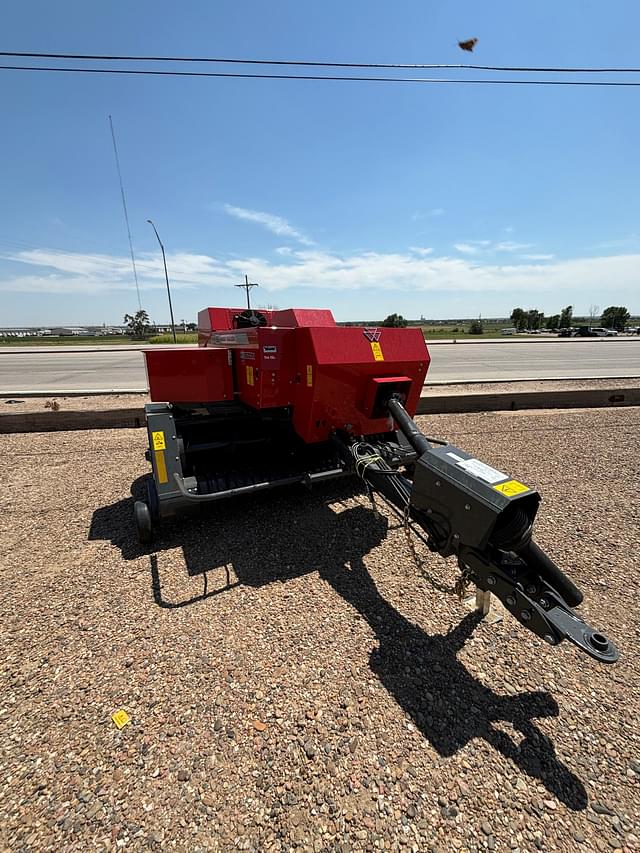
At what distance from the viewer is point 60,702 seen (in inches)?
81.0

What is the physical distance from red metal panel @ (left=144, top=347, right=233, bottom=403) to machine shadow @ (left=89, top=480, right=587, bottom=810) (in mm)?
1244

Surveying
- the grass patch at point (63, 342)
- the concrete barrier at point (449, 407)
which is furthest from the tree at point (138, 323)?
the concrete barrier at point (449, 407)

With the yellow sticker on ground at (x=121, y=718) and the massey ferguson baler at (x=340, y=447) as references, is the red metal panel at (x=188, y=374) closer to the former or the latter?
the massey ferguson baler at (x=340, y=447)

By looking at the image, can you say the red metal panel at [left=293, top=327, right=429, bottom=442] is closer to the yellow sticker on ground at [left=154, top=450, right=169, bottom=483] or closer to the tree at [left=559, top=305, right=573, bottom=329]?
the yellow sticker on ground at [left=154, top=450, right=169, bottom=483]

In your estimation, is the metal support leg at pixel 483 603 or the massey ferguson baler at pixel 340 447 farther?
the metal support leg at pixel 483 603

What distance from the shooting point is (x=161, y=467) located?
344cm

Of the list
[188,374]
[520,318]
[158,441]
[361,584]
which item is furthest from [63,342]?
[520,318]

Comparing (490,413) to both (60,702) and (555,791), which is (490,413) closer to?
(555,791)

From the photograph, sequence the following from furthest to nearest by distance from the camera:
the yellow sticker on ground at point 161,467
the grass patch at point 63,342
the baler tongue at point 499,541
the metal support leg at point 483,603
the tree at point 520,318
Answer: the tree at point 520,318, the grass patch at point 63,342, the yellow sticker on ground at point 161,467, the metal support leg at point 483,603, the baler tongue at point 499,541

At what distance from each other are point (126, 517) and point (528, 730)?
3.71m

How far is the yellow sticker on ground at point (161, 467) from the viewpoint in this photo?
3.41m

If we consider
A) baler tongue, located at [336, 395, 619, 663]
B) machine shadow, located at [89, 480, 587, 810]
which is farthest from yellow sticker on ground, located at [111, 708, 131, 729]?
baler tongue, located at [336, 395, 619, 663]

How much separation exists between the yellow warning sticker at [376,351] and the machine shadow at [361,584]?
1642 millimetres

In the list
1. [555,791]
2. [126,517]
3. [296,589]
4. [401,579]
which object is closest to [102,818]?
[296,589]
